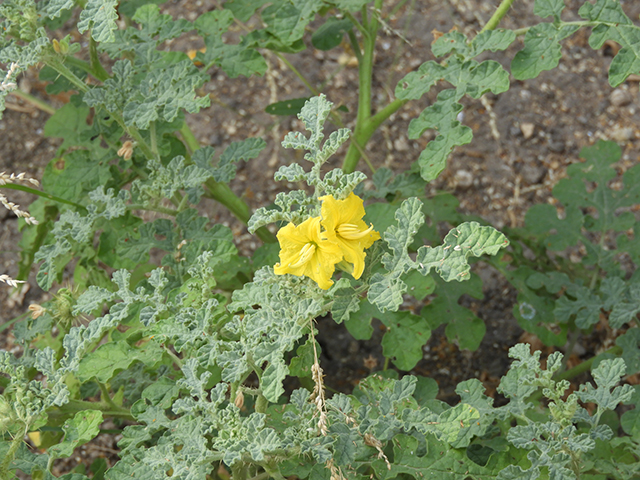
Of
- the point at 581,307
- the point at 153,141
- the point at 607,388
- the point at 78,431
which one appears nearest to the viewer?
the point at 78,431

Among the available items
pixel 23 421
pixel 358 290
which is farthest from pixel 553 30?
pixel 23 421

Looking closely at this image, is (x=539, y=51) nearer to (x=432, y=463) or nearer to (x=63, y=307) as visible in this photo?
(x=432, y=463)

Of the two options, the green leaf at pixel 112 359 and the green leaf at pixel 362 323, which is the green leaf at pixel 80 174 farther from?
the green leaf at pixel 362 323

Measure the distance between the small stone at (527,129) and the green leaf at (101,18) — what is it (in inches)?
86.9

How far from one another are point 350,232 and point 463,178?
6.28 feet

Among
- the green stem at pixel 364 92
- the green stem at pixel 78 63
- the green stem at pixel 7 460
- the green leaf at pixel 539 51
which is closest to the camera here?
the green stem at pixel 7 460

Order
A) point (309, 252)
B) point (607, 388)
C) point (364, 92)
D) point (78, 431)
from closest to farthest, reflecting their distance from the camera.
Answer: point (309, 252) < point (78, 431) < point (607, 388) < point (364, 92)

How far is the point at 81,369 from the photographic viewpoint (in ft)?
5.67

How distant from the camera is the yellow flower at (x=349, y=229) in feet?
4.58

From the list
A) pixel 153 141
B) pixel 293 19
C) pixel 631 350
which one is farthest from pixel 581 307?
pixel 153 141

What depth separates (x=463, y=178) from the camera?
126 inches

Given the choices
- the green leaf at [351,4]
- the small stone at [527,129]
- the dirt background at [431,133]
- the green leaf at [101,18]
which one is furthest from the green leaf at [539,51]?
the small stone at [527,129]

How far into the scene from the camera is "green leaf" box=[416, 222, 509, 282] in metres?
1.36

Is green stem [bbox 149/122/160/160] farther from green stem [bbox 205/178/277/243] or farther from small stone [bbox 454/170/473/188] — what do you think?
small stone [bbox 454/170/473/188]
